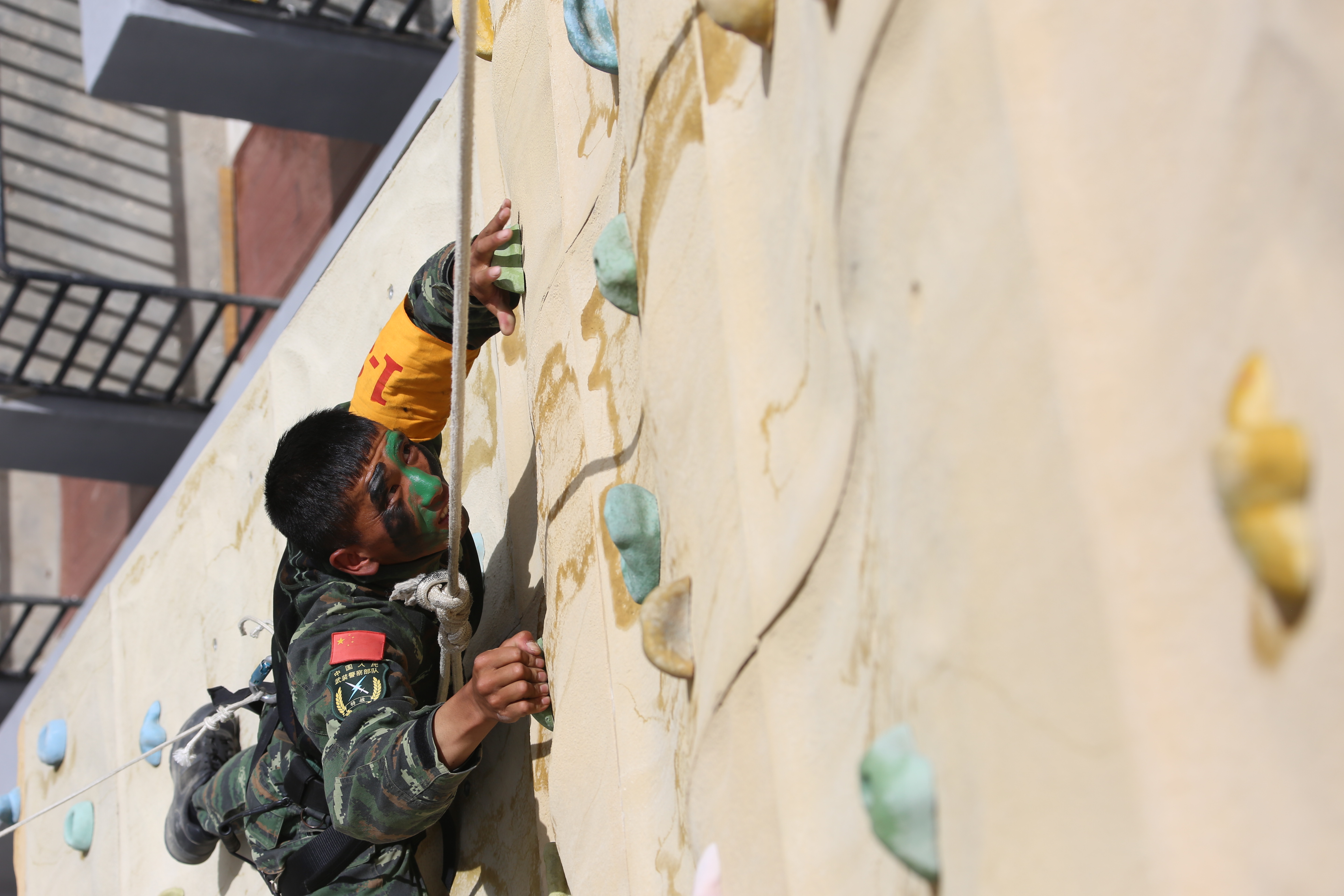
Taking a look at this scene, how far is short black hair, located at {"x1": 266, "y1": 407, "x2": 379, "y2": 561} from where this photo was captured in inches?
58.3

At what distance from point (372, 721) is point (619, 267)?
612mm

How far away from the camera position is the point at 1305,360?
49 centimetres

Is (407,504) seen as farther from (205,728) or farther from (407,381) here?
(205,728)

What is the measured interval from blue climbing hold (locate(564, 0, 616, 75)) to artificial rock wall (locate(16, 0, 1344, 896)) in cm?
3

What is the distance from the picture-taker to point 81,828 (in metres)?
2.55

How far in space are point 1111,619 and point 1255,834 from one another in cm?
10

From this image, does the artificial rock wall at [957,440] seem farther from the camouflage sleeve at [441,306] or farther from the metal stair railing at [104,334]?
the metal stair railing at [104,334]

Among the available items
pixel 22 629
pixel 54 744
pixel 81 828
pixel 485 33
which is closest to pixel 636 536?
pixel 485 33

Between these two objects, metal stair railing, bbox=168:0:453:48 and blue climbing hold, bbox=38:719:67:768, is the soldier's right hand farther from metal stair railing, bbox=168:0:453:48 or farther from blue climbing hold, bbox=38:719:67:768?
metal stair railing, bbox=168:0:453:48

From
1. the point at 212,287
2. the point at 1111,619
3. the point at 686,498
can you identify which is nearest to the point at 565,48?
the point at 686,498

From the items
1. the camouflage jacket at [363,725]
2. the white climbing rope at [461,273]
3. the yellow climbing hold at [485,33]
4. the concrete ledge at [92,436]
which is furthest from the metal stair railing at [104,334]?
the white climbing rope at [461,273]

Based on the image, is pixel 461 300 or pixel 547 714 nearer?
pixel 461 300

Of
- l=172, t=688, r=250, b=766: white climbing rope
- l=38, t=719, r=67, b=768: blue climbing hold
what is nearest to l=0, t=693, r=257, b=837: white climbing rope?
l=172, t=688, r=250, b=766: white climbing rope

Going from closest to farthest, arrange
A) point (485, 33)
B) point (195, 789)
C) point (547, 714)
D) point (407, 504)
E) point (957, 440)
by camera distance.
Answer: point (957, 440) < point (547, 714) < point (407, 504) < point (485, 33) < point (195, 789)
